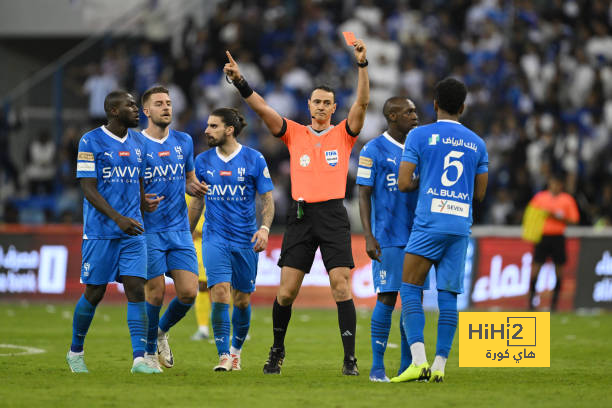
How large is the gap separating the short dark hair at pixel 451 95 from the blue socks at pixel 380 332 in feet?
6.27

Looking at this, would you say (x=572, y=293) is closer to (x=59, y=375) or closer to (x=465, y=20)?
(x=465, y=20)

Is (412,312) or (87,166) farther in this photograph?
(87,166)

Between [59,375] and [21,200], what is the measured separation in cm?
1485

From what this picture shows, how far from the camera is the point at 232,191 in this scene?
35.1 ft

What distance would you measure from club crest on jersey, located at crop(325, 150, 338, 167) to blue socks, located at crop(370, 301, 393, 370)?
1.38 meters

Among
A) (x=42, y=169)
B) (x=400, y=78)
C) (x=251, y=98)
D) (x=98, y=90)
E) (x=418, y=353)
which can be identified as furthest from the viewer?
(x=400, y=78)

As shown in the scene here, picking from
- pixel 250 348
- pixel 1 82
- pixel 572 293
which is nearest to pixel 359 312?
pixel 572 293

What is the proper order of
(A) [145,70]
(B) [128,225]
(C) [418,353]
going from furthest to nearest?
1. (A) [145,70]
2. (B) [128,225]
3. (C) [418,353]

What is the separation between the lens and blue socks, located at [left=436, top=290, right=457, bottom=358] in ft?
29.9

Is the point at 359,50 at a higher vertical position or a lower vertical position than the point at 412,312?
higher

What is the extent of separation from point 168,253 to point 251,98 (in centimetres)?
178

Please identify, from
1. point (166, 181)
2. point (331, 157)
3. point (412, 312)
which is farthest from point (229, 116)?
point (412, 312)

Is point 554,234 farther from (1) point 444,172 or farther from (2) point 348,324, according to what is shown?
(1) point 444,172

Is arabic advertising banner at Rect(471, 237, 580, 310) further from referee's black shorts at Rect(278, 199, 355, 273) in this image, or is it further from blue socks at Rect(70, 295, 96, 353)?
blue socks at Rect(70, 295, 96, 353)
